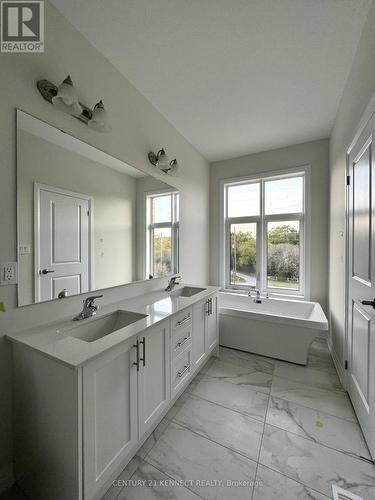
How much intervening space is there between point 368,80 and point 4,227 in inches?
94.4

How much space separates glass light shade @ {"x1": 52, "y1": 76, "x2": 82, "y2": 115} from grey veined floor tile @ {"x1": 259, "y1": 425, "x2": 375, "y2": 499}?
2469 millimetres

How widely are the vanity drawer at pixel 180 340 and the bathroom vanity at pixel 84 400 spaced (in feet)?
0.40

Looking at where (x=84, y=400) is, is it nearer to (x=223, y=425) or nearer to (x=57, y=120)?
(x=223, y=425)

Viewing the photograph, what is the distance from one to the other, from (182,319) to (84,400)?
933mm

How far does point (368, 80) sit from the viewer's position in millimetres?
1399

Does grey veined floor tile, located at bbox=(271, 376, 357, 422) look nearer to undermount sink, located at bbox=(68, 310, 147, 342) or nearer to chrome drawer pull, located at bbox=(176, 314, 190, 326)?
chrome drawer pull, located at bbox=(176, 314, 190, 326)

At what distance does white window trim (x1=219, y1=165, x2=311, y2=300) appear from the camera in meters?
3.12

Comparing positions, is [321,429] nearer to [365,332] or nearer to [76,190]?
[365,332]

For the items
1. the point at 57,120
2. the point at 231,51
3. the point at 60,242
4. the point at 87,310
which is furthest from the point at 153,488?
the point at 231,51

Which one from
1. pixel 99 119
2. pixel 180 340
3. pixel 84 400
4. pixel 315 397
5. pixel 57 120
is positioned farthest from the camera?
pixel 315 397

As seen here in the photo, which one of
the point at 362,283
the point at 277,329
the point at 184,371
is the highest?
the point at 362,283

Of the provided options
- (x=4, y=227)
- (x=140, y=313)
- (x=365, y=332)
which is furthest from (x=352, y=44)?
(x=4, y=227)

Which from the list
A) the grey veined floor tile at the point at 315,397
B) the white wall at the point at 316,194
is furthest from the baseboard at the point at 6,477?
the white wall at the point at 316,194
